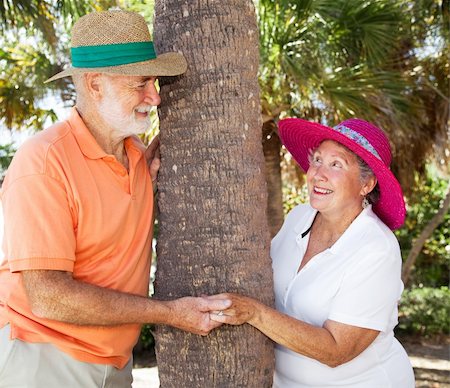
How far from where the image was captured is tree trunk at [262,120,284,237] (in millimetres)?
7980

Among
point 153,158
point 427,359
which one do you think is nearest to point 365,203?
point 153,158

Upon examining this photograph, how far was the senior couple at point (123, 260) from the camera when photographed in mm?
2301

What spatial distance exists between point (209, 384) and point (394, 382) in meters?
0.83

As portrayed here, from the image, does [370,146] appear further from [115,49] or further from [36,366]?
[36,366]

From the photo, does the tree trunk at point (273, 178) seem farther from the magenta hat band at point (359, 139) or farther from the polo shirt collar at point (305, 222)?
the magenta hat band at point (359, 139)

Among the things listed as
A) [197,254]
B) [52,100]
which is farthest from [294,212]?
[52,100]

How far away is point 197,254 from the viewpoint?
259 centimetres

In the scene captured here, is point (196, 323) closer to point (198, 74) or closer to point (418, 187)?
point (198, 74)

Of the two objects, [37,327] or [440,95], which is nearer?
[37,327]

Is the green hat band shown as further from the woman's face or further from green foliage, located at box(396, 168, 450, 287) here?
green foliage, located at box(396, 168, 450, 287)

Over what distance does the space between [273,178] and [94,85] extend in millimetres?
5730

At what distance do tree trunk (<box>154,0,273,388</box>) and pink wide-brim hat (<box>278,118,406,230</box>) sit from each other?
1.43 feet

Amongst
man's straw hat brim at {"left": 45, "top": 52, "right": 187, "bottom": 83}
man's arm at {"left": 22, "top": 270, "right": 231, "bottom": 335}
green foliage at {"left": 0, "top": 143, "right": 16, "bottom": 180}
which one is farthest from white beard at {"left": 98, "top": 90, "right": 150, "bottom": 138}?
green foliage at {"left": 0, "top": 143, "right": 16, "bottom": 180}

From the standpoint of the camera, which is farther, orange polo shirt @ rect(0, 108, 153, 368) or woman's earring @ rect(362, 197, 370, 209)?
woman's earring @ rect(362, 197, 370, 209)
